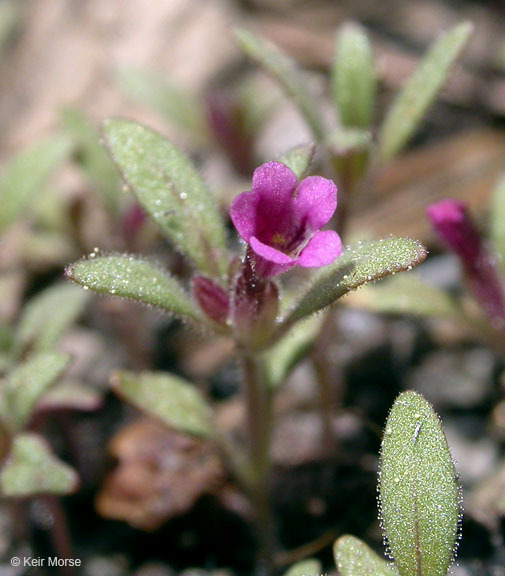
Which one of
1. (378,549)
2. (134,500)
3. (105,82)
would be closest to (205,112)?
(105,82)

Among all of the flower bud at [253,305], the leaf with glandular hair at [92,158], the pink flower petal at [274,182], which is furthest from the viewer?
the leaf with glandular hair at [92,158]

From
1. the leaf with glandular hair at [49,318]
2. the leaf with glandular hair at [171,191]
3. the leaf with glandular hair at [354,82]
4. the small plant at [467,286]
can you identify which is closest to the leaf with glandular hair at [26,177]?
the leaf with glandular hair at [49,318]

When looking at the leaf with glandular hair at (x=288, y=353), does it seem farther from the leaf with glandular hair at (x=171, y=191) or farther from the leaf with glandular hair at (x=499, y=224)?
the leaf with glandular hair at (x=499, y=224)

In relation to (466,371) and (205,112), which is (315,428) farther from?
(205,112)

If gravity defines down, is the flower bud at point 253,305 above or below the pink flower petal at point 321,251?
below

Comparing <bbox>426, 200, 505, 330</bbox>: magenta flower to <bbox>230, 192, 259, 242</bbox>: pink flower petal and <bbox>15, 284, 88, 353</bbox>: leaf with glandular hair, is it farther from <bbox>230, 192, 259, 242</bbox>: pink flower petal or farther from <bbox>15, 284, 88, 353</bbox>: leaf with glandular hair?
<bbox>15, 284, 88, 353</bbox>: leaf with glandular hair

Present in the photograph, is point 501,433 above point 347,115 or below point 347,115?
below
